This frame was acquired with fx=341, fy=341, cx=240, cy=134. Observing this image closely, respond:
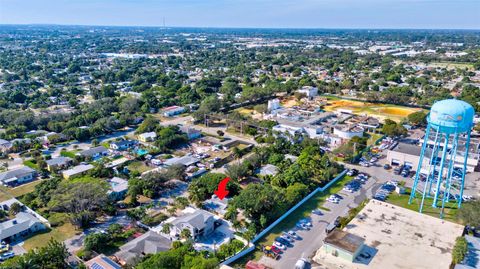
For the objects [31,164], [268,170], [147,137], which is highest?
[147,137]

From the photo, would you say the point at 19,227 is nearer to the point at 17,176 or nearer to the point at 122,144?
the point at 17,176

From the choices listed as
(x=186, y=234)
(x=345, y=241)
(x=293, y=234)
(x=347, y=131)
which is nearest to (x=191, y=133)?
(x=347, y=131)

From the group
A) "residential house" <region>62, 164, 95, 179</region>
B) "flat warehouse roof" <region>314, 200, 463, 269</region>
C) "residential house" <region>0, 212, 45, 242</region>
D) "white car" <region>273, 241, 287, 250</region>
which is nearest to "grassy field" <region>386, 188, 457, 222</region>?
"flat warehouse roof" <region>314, 200, 463, 269</region>

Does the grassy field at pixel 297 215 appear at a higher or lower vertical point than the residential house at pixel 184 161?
lower

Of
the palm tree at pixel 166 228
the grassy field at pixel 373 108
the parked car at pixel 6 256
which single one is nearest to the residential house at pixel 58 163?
the parked car at pixel 6 256

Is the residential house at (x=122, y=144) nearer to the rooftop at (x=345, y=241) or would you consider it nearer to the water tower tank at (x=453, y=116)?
the rooftop at (x=345, y=241)

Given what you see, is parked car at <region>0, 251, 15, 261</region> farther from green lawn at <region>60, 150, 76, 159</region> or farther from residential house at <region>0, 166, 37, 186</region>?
green lawn at <region>60, 150, 76, 159</region>

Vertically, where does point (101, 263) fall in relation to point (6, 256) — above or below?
above

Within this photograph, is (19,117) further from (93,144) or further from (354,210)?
(354,210)
